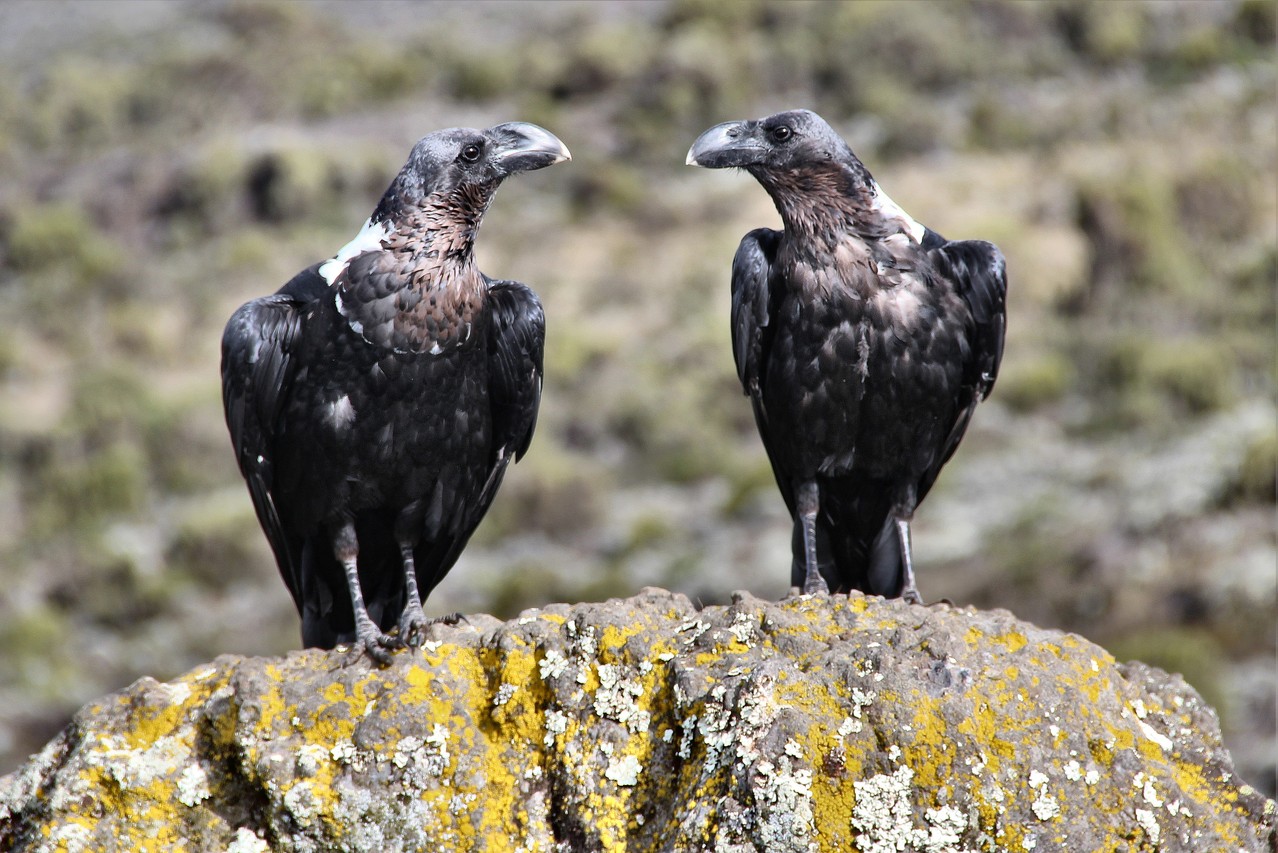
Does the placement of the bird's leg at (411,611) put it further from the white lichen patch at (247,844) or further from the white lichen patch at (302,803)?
the white lichen patch at (247,844)

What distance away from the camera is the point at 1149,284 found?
18469 millimetres

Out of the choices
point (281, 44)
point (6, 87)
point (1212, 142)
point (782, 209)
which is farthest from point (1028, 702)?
point (6, 87)

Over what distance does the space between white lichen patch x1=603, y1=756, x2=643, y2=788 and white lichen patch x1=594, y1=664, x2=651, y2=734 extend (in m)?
0.09

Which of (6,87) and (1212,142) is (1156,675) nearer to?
(1212,142)

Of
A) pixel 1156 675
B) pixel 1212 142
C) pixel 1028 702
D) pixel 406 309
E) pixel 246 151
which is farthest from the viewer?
pixel 246 151

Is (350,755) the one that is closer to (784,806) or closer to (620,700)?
(620,700)

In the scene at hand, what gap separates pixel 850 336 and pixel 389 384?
1.80 metres

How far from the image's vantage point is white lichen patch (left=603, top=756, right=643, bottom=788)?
388 centimetres

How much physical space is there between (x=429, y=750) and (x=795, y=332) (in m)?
2.25

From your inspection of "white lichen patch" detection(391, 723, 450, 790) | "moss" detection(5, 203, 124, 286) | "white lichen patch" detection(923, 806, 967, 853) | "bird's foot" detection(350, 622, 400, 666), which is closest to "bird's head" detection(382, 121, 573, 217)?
"bird's foot" detection(350, 622, 400, 666)

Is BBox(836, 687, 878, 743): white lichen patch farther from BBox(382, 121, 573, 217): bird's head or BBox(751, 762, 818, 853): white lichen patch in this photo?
BBox(382, 121, 573, 217): bird's head

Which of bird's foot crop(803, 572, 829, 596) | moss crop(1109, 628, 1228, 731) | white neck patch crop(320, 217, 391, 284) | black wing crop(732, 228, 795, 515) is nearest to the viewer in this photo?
bird's foot crop(803, 572, 829, 596)

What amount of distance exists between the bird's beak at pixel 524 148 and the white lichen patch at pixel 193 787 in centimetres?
266

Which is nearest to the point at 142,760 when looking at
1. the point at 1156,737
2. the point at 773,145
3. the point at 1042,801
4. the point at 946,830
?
the point at 946,830
